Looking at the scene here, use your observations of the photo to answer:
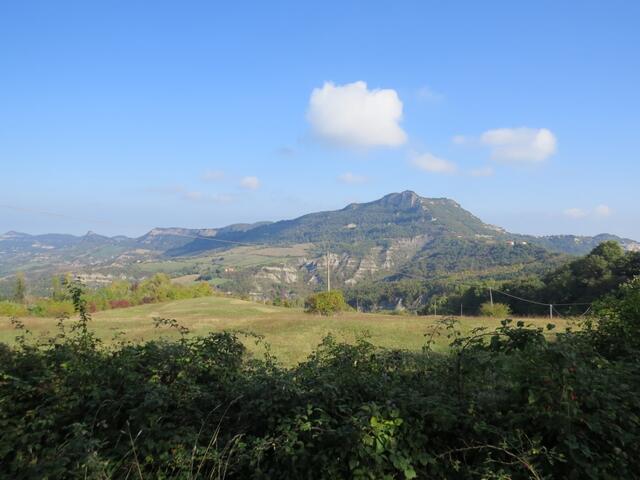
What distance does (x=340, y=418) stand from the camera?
4715 millimetres

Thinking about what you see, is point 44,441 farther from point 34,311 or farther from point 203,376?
point 34,311

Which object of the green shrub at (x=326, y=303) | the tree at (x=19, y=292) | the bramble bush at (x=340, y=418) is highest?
the bramble bush at (x=340, y=418)

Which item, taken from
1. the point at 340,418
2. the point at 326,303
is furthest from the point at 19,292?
the point at 340,418

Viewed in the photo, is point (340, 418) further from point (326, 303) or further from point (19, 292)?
point (19, 292)

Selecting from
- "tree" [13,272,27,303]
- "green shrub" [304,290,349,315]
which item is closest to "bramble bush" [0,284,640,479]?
"green shrub" [304,290,349,315]

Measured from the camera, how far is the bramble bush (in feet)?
12.4

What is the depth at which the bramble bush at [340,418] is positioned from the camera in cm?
378

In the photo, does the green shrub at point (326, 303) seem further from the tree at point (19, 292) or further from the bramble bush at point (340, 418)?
the tree at point (19, 292)

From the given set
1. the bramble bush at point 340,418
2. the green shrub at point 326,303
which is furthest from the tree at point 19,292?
the bramble bush at point 340,418

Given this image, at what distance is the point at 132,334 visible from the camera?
29.3m

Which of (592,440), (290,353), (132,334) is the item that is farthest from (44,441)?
(132,334)

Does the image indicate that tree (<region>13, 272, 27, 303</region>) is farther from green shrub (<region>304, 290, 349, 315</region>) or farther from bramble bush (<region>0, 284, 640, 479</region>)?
bramble bush (<region>0, 284, 640, 479</region>)

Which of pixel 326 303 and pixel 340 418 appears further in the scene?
pixel 326 303

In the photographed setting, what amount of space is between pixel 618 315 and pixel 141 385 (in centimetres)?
735
